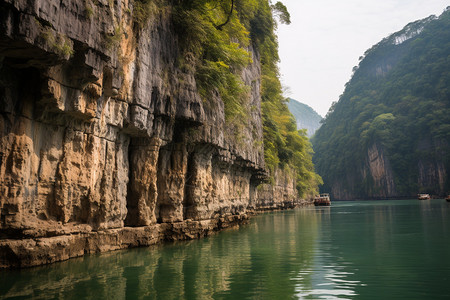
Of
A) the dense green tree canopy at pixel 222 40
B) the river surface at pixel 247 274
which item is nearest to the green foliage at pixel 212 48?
the dense green tree canopy at pixel 222 40

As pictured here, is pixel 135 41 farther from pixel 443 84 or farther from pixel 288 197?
pixel 443 84

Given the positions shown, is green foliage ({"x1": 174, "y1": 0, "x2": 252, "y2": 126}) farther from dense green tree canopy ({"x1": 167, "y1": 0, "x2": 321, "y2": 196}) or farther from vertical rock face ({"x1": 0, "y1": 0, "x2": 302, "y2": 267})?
vertical rock face ({"x1": 0, "y1": 0, "x2": 302, "y2": 267})

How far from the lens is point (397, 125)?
103 metres

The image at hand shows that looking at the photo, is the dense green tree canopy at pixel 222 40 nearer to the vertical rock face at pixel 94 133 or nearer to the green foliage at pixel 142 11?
the vertical rock face at pixel 94 133

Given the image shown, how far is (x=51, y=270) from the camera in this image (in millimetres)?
9219

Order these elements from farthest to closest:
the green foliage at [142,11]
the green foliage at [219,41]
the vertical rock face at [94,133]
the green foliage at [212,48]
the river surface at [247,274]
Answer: the green foliage at [212,48] < the green foliage at [219,41] < the green foliage at [142,11] < the vertical rock face at [94,133] < the river surface at [247,274]

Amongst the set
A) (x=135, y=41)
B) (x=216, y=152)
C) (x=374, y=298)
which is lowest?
(x=374, y=298)

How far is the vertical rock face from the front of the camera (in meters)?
8.79

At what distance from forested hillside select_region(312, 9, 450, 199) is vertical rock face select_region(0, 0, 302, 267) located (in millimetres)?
89135

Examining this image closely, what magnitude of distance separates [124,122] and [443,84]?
4211 inches

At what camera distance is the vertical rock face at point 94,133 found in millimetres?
8789

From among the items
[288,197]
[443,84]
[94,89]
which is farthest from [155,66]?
[443,84]

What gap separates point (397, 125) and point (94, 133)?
106 meters

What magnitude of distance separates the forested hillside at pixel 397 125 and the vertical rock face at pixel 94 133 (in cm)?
8913
